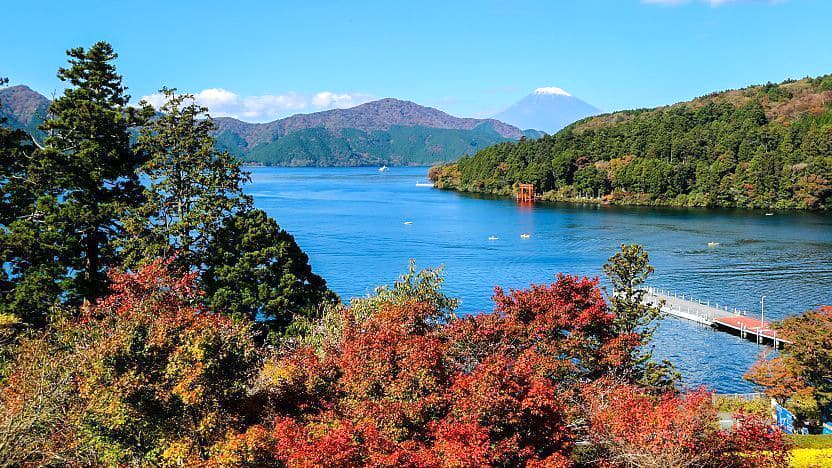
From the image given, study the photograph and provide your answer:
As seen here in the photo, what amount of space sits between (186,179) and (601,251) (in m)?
49.0

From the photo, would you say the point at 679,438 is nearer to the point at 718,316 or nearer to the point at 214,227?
the point at 214,227

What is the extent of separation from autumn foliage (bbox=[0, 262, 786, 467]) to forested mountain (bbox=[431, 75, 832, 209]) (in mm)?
98793

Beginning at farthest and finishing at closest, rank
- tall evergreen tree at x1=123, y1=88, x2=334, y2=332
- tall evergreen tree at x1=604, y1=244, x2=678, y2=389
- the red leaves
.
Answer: tall evergreen tree at x1=123, y1=88, x2=334, y2=332, tall evergreen tree at x1=604, y1=244, x2=678, y2=389, the red leaves

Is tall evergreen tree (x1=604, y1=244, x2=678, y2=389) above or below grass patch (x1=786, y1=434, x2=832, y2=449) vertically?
above

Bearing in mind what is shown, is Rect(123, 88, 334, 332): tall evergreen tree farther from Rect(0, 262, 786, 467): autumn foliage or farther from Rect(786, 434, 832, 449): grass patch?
Rect(786, 434, 832, 449): grass patch

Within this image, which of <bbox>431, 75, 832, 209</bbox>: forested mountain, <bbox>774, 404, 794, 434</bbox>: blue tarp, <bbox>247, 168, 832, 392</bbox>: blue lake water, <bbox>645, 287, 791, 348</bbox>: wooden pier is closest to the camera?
<bbox>774, 404, 794, 434</bbox>: blue tarp

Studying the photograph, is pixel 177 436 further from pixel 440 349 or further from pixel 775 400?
pixel 775 400

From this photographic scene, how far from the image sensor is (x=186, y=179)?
28.9m

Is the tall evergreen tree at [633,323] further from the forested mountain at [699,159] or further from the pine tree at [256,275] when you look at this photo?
the forested mountain at [699,159]

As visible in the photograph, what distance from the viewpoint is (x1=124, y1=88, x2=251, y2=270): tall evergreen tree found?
28.1 m

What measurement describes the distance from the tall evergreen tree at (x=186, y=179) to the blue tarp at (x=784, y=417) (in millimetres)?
25000

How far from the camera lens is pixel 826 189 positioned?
9500 cm

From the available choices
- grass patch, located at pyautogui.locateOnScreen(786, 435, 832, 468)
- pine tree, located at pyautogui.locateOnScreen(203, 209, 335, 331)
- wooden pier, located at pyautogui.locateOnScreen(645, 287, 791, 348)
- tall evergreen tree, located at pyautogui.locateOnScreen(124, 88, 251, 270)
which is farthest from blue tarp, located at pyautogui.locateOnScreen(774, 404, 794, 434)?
tall evergreen tree, located at pyautogui.locateOnScreen(124, 88, 251, 270)

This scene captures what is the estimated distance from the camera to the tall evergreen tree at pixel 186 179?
92.1 feet
